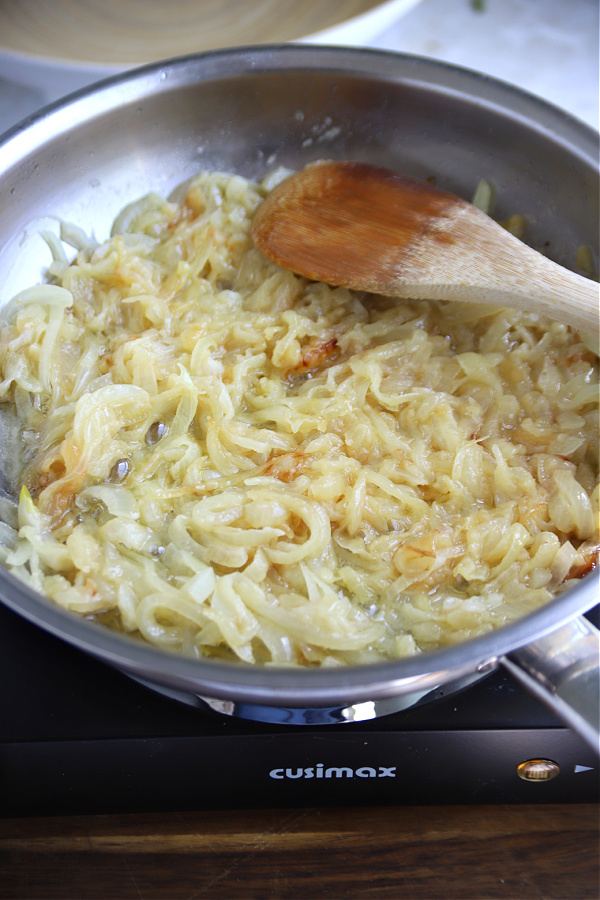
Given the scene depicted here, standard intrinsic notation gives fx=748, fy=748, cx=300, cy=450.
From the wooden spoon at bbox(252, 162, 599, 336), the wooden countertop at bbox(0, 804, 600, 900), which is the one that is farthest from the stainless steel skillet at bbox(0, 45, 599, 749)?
the wooden countertop at bbox(0, 804, 600, 900)

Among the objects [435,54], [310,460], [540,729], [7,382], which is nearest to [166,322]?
[7,382]

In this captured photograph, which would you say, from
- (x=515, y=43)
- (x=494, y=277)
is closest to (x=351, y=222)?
(x=494, y=277)

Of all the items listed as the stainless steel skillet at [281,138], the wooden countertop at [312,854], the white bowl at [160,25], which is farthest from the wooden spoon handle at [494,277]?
the wooden countertop at [312,854]

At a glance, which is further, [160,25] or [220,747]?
[160,25]

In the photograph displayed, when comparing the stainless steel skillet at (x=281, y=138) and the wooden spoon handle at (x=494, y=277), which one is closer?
the wooden spoon handle at (x=494, y=277)

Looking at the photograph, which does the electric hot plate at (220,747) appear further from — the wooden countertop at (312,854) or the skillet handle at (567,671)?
the skillet handle at (567,671)

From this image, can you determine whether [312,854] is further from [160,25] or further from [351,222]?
[160,25]

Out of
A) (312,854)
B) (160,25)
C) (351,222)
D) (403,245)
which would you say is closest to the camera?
(312,854)
